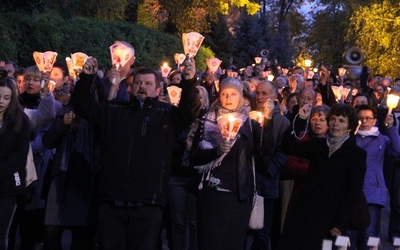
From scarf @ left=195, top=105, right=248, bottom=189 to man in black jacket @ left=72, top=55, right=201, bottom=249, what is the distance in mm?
468

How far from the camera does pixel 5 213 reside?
7.30 meters

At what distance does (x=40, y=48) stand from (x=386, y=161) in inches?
421

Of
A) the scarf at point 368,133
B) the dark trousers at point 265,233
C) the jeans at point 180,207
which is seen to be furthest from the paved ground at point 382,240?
the scarf at point 368,133

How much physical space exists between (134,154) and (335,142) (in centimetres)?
181

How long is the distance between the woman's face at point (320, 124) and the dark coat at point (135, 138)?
1964 millimetres

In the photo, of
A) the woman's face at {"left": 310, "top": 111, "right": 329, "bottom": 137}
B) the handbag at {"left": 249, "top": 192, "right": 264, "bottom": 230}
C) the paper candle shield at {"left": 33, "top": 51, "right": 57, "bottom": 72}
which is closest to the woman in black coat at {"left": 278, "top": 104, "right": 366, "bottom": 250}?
the handbag at {"left": 249, "top": 192, "right": 264, "bottom": 230}

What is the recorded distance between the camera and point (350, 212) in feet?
24.3

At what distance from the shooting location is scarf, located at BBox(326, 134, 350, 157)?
754 cm

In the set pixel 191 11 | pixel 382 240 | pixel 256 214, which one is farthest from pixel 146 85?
pixel 191 11

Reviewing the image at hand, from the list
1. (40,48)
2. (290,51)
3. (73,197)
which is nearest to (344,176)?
(73,197)

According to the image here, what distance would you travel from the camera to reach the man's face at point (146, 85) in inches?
279

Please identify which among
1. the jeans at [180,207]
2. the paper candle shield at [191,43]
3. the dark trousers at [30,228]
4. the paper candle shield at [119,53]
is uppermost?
the paper candle shield at [191,43]

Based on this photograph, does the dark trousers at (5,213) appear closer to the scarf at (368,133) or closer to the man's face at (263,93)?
the man's face at (263,93)

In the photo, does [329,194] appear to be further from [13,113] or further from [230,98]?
Answer: [13,113]
